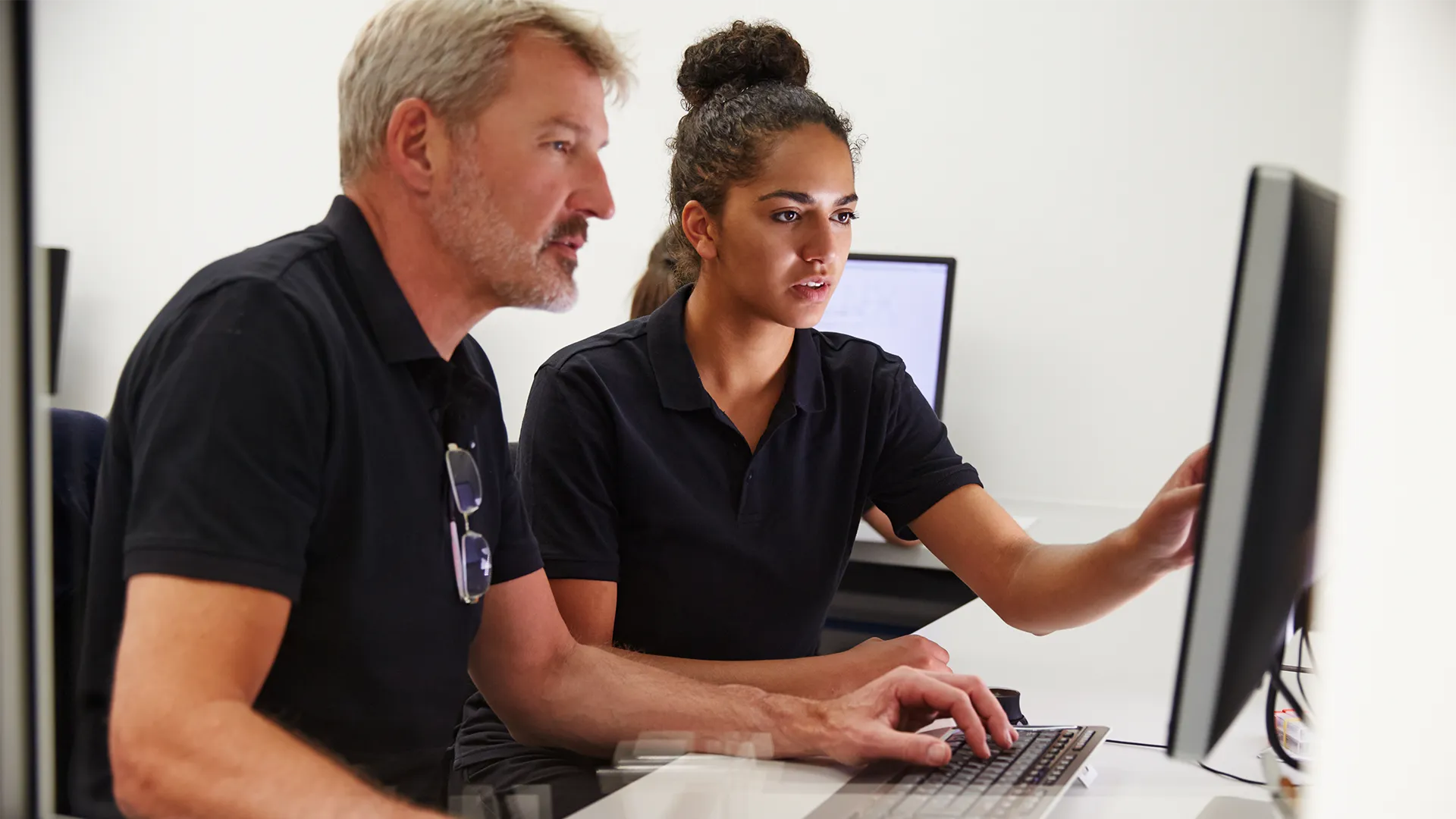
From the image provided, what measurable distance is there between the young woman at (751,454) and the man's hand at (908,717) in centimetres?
8

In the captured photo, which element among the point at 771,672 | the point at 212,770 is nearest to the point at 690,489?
the point at 771,672

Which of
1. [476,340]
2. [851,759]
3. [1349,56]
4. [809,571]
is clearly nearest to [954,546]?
[809,571]

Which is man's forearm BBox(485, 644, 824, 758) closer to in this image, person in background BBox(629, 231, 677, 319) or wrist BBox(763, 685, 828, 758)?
wrist BBox(763, 685, 828, 758)

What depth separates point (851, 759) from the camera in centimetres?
66

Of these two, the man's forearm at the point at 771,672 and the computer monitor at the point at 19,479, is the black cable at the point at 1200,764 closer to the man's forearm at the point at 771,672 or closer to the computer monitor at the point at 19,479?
the man's forearm at the point at 771,672

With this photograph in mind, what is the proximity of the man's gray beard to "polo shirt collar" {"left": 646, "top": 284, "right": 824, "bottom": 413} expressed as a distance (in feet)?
0.98

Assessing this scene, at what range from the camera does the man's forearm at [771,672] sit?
820 mm

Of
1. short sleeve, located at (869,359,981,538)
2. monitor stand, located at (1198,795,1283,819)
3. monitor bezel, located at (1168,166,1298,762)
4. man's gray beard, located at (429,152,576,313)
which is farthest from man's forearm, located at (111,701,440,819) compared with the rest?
short sleeve, located at (869,359,981,538)

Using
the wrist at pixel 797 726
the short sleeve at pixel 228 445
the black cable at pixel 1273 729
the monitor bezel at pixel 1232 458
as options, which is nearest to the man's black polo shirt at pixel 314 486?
the short sleeve at pixel 228 445

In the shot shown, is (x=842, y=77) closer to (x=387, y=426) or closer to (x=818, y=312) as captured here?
(x=818, y=312)

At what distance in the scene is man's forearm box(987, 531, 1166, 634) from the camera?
0.82 meters

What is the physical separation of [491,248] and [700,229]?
336 millimetres

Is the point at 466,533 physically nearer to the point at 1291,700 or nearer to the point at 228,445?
the point at 228,445

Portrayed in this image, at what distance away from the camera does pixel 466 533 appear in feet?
2.11
